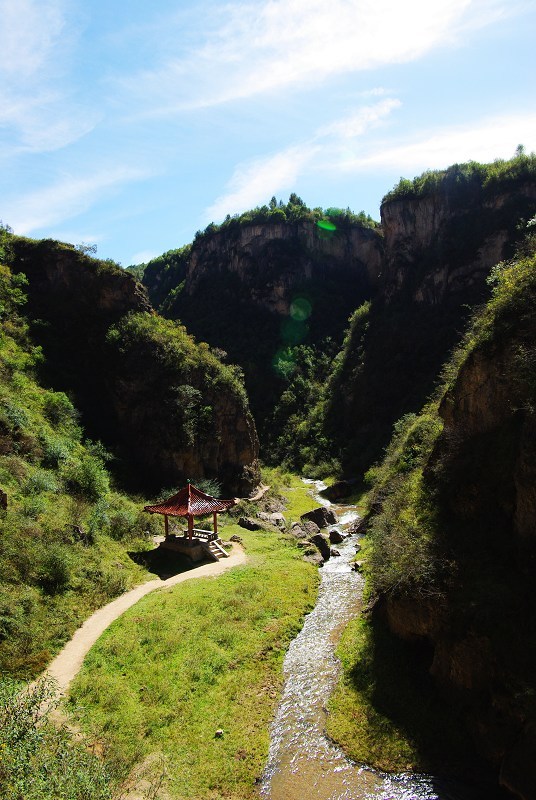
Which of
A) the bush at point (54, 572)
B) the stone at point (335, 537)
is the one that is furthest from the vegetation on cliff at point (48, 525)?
the stone at point (335, 537)

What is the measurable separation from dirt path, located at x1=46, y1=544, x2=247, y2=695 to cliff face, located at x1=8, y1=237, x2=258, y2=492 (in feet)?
50.9

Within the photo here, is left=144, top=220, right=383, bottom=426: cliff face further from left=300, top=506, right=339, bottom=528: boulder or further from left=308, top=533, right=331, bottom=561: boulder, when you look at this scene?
left=308, top=533, right=331, bottom=561: boulder

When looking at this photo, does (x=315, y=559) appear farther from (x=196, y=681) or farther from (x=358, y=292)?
(x=358, y=292)

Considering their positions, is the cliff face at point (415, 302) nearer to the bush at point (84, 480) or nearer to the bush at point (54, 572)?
the bush at point (84, 480)

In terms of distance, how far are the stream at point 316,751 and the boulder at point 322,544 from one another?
9.75m

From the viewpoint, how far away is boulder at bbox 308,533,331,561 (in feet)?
109

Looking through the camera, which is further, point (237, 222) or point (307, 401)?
point (237, 222)

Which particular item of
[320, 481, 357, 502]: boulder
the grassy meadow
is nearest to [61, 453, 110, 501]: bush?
the grassy meadow

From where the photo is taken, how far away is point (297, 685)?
18016mm

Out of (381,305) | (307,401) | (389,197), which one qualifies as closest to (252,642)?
(307,401)

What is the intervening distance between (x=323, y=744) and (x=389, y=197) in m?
100

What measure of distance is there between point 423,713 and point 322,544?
63.7ft

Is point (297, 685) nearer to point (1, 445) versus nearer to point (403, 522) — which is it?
point (403, 522)

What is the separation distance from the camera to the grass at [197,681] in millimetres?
13547
